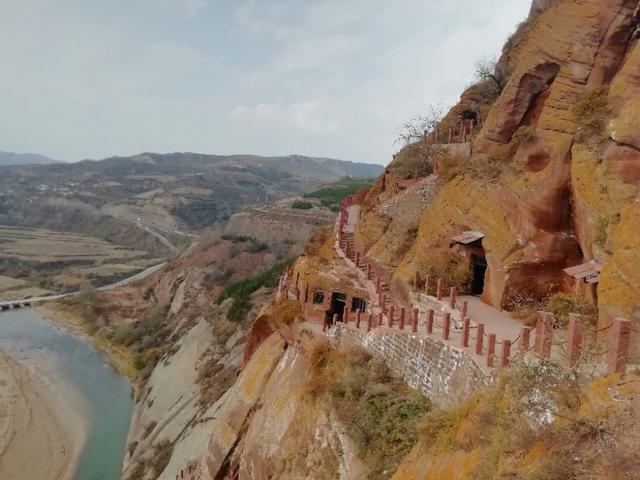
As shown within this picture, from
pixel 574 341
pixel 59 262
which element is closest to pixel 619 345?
pixel 574 341

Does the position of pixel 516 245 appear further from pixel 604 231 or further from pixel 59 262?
pixel 59 262

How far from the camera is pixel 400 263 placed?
73.9 ft

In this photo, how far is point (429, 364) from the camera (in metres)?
14.2

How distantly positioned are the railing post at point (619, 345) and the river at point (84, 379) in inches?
1258

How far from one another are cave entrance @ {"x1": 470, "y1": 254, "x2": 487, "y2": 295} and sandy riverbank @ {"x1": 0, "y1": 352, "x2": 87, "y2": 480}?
1065 inches

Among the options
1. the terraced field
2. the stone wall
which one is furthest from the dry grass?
the terraced field

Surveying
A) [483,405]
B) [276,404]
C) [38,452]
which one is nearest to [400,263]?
[276,404]

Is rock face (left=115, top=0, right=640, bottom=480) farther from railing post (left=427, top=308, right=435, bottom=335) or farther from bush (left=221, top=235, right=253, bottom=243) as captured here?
bush (left=221, top=235, right=253, bottom=243)

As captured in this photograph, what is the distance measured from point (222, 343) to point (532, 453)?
114 ft

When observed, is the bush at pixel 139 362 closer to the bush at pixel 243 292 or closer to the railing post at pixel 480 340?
the bush at pixel 243 292

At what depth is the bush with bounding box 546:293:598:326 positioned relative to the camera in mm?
14141

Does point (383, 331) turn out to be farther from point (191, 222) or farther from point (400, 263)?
point (191, 222)

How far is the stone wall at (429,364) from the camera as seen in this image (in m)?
12.4

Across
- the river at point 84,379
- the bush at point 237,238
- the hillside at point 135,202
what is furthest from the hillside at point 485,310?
the hillside at point 135,202
